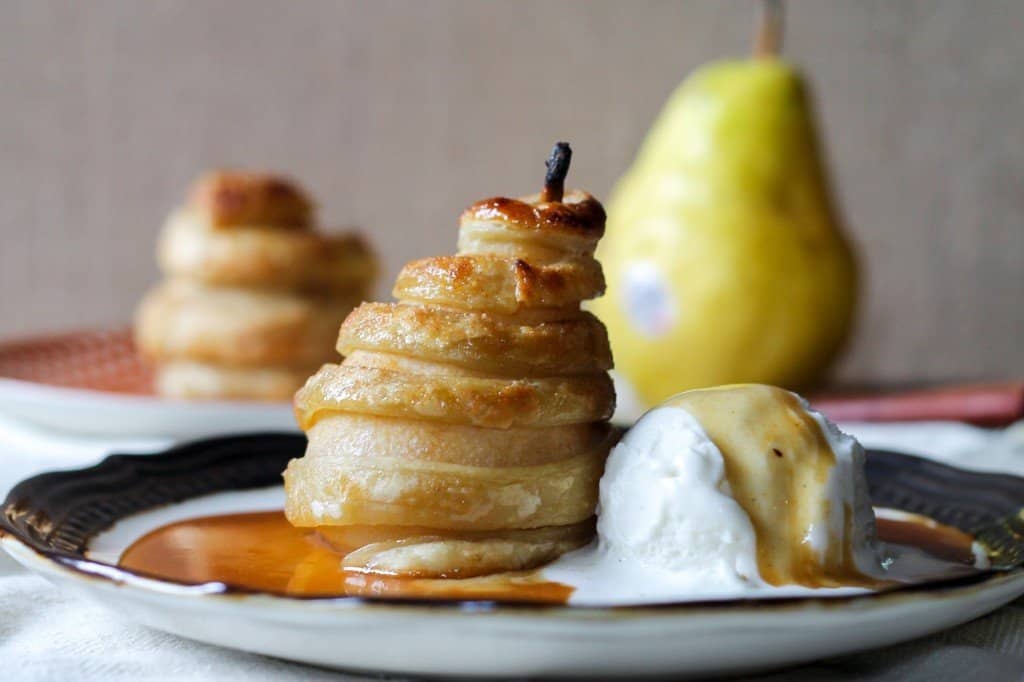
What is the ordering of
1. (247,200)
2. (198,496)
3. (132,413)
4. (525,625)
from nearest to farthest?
(525,625) < (198,496) < (132,413) < (247,200)

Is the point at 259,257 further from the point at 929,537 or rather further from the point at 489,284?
the point at 929,537

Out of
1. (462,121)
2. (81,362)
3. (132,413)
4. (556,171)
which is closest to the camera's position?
(556,171)

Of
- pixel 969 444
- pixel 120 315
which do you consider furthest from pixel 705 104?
pixel 120 315

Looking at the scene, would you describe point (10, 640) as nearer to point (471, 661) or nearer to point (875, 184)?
point (471, 661)

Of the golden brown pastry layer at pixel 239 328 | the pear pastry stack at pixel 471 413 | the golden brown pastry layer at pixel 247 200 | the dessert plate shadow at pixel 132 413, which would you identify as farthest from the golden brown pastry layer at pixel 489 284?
the golden brown pastry layer at pixel 247 200

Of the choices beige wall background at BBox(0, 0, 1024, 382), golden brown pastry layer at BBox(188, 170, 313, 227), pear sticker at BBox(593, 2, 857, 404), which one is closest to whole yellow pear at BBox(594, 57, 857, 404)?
pear sticker at BBox(593, 2, 857, 404)

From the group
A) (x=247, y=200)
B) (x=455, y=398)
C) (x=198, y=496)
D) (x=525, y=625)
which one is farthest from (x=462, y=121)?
(x=525, y=625)

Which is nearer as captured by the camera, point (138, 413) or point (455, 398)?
point (455, 398)
